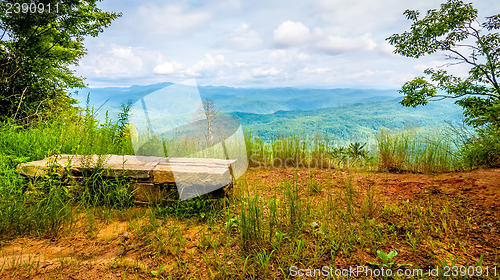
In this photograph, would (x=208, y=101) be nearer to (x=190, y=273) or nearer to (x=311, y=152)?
(x=311, y=152)

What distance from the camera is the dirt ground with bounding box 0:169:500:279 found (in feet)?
6.33

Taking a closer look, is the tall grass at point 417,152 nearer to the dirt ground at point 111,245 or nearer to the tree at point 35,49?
the dirt ground at point 111,245

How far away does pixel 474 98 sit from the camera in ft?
16.7

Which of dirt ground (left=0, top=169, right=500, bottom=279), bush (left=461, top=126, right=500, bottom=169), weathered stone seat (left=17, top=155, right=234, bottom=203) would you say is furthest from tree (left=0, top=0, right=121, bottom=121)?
bush (left=461, top=126, right=500, bottom=169)

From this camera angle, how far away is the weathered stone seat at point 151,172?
266 cm

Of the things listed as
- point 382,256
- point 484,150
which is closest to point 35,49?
point 382,256

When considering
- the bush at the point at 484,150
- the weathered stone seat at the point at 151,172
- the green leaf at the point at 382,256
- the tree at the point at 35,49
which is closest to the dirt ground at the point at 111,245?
the weathered stone seat at the point at 151,172

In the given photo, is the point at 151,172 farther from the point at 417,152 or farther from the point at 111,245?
the point at 417,152

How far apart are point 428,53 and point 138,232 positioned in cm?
694

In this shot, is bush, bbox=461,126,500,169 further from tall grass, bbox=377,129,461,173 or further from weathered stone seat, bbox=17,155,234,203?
weathered stone seat, bbox=17,155,234,203

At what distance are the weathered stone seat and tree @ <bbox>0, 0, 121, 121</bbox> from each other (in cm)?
402

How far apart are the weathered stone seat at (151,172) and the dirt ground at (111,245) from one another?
45 cm

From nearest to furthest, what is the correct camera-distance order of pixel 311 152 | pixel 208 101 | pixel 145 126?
pixel 145 126 → pixel 311 152 → pixel 208 101

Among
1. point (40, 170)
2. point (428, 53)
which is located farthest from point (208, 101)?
point (428, 53)
